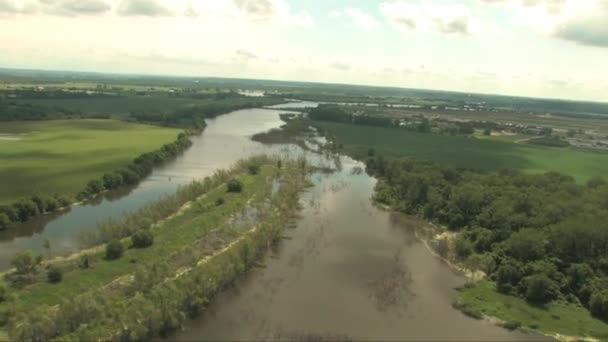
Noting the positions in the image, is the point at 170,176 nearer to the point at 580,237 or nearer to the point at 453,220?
the point at 453,220

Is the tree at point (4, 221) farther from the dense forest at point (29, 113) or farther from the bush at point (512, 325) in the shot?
→ the dense forest at point (29, 113)

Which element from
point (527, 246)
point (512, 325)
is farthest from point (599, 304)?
point (527, 246)

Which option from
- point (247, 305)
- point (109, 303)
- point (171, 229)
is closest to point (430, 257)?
point (247, 305)

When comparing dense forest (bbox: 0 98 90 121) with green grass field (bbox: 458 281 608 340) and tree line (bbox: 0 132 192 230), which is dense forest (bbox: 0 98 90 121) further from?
green grass field (bbox: 458 281 608 340)

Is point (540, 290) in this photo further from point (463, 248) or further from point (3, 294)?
point (3, 294)

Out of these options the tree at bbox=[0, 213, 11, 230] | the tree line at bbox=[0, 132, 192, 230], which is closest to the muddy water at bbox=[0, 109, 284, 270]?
the tree at bbox=[0, 213, 11, 230]

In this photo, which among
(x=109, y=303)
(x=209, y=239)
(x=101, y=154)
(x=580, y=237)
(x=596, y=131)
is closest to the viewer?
(x=109, y=303)
